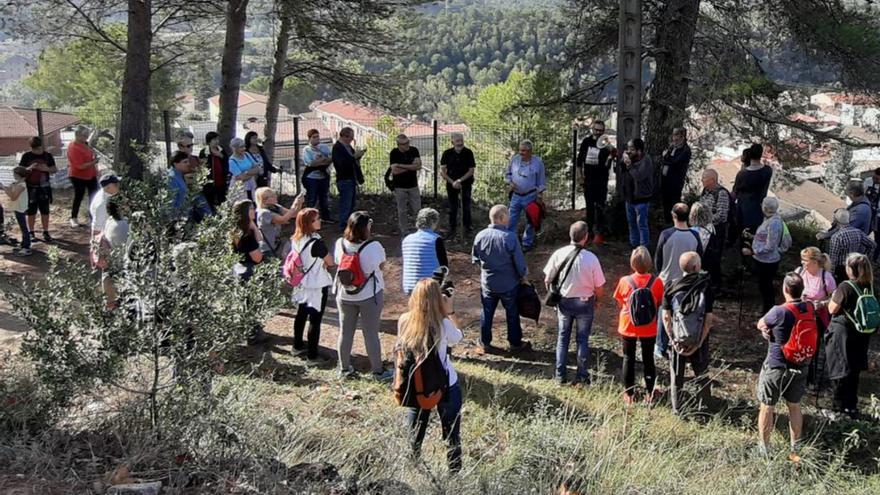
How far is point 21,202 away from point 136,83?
9.44 ft

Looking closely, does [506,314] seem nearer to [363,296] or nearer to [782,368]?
[363,296]

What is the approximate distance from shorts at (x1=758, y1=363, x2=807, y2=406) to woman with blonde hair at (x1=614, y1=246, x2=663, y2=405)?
3.33 ft

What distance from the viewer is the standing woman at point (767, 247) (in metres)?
8.38

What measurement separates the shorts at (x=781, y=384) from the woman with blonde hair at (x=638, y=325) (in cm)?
101

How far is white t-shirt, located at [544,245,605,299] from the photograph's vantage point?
727cm

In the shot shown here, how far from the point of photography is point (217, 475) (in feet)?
14.5

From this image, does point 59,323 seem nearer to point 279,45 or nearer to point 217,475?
point 217,475

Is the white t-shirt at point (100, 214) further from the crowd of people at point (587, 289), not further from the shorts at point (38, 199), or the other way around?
the shorts at point (38, 199)

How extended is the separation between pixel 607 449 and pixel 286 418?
2292 mm

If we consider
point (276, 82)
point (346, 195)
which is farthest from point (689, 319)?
point (276, 82)

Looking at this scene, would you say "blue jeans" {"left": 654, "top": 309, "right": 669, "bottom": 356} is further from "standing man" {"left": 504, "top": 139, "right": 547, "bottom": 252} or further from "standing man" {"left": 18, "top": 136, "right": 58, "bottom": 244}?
"standing man" {"left": 18, "top": 136, "right": 58, "bottom": 244}

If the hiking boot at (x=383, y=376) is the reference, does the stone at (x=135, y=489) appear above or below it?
above

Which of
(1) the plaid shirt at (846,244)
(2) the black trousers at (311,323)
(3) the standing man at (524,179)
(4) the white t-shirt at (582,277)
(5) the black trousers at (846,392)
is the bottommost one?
(5) the black trousers at (846,392)

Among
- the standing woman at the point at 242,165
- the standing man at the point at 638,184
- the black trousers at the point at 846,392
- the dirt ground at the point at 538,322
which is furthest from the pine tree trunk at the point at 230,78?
the black trousers at the point at 846,392
